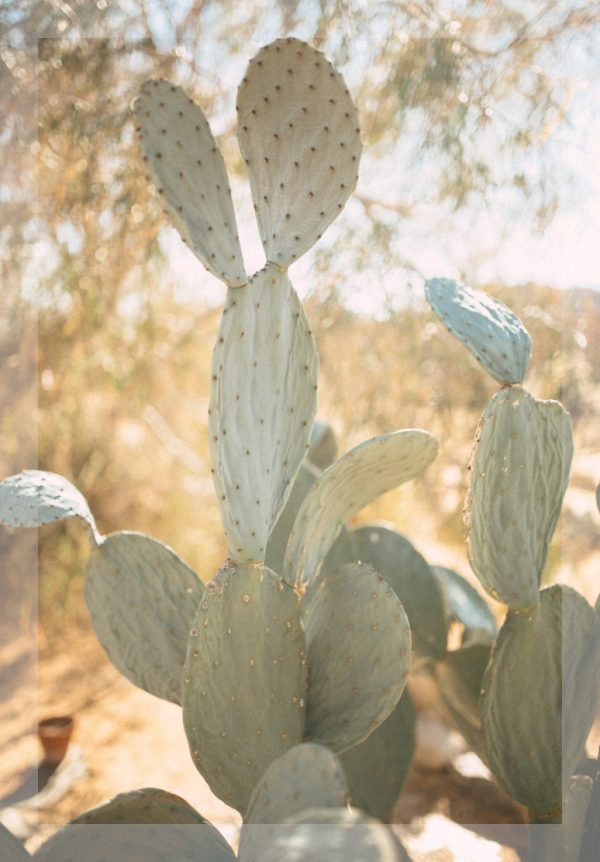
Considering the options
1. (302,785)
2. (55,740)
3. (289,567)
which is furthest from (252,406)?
(55,740)

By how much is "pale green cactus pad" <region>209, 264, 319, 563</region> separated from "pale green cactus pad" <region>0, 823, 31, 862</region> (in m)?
0.45

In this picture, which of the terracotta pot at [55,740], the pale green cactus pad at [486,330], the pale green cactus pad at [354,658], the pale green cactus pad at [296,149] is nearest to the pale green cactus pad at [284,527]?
the pale green cactus pad at [354,658]

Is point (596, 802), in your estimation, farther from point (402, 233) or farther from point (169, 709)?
point (402, 233)

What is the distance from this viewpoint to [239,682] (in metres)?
1.23

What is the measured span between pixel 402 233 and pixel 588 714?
200 cm

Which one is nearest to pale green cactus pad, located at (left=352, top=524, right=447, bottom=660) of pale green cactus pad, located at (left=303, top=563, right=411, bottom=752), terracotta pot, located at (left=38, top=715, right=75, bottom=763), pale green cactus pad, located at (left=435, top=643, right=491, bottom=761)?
pale green cactus pad, located at (left=435, top=643, right=491, bottom=761)

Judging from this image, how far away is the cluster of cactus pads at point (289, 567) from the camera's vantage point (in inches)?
46.6

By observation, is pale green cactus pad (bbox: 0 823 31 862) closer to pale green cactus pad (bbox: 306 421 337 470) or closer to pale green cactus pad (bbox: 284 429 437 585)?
pale green cactus pad (bbox: 284 429 437 585)

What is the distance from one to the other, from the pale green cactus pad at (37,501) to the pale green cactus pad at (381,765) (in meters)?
0.64

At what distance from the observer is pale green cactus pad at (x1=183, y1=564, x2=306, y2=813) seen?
3.96 feet

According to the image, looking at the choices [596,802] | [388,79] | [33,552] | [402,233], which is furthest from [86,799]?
[388,79]

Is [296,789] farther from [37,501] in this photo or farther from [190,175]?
[190,175]

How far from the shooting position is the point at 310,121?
1234 millimetres

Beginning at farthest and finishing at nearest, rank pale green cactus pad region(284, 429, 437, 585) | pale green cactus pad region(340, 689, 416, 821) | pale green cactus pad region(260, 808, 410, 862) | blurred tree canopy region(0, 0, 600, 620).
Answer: blurred tree canopy region(0, 0, 600, 620) < pale green cactus pad region(340, 689, 416, 821) < pale green cactus pad region(284, 429, 437, 585) < pale green cactus pad region(260, 808, 410, 862)
